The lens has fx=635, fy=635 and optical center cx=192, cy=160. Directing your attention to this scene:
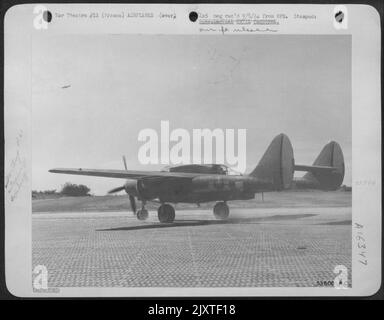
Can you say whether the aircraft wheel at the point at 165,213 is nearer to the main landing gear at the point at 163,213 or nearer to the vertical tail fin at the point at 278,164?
the main landing gear at the point at 163,213

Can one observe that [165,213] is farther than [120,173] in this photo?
Yes

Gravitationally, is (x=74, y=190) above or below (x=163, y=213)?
above

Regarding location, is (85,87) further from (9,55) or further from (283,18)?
(283,18)

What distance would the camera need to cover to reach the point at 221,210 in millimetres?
6820

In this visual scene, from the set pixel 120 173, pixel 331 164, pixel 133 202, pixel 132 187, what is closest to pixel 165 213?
pixel 133 202

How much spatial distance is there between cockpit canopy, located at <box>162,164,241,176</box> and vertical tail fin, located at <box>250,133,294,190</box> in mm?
242

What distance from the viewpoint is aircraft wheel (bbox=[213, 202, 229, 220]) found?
676cm

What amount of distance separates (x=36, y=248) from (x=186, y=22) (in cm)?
271

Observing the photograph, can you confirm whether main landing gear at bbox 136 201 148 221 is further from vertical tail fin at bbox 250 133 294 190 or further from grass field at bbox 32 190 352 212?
vertical tail fin at bbox 250 133 294 190

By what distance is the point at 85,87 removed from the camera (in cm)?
643

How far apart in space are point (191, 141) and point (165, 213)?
0.99 meters

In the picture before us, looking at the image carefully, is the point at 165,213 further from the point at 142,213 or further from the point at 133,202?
the point at 133,202
